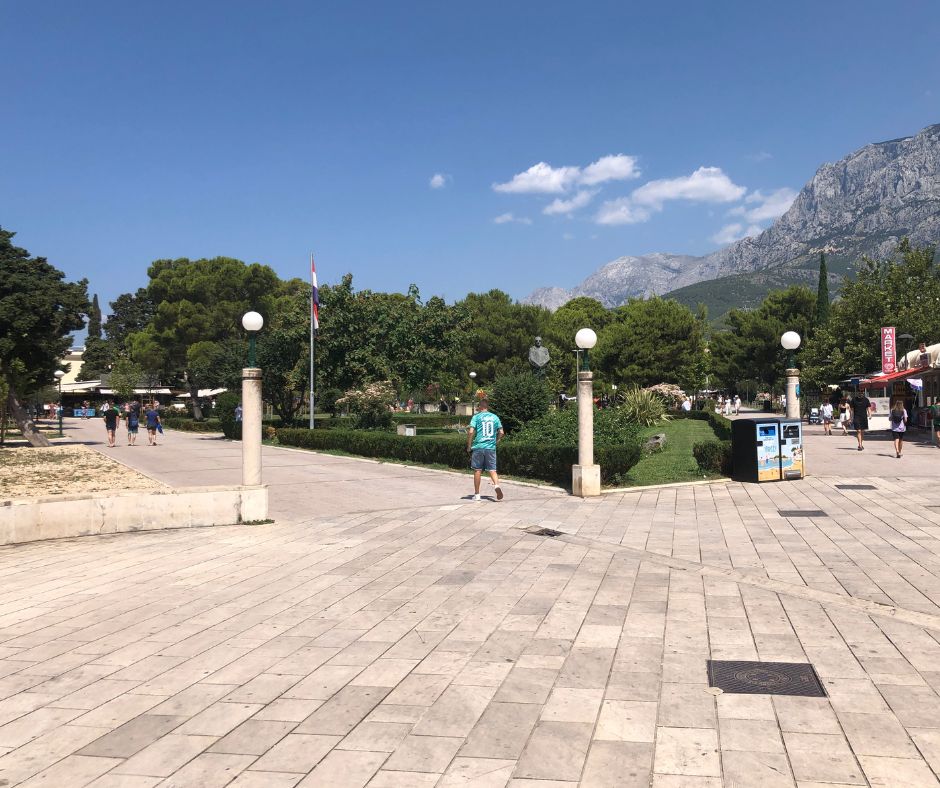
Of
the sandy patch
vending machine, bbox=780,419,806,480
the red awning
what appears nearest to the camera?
the sandy patch

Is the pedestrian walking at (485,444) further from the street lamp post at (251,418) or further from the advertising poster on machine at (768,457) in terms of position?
the advertising poster on machine at (768,457)

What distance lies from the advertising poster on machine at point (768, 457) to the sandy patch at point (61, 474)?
434 inches

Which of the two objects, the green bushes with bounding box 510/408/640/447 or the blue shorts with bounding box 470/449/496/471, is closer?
the blue shorts with bounding box 470/449/496/471

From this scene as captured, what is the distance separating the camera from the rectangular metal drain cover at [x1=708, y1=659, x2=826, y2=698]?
4062 millimetres

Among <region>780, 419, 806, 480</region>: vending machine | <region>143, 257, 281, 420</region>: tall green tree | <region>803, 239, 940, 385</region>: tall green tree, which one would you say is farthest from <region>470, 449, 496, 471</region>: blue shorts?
<region>143, 257, 281, 420</region>: tall green tree

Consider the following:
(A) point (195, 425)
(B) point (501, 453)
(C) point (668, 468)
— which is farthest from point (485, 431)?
A: (A) point (195, 425)

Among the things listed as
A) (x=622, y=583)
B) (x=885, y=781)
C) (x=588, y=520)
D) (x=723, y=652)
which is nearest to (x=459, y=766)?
(x=885, y=781)

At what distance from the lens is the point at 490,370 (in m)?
59.2

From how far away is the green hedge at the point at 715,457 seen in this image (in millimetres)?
14781

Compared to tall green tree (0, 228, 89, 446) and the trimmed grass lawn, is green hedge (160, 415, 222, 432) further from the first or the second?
the trimmed grass lawn

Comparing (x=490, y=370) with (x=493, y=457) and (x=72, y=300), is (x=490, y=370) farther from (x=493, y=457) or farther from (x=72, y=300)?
(x=493, y=457)

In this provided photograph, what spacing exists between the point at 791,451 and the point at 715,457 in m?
1.43

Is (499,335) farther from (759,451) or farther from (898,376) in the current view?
(759,451)

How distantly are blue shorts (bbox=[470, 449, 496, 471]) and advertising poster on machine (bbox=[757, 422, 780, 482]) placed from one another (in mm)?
5626
